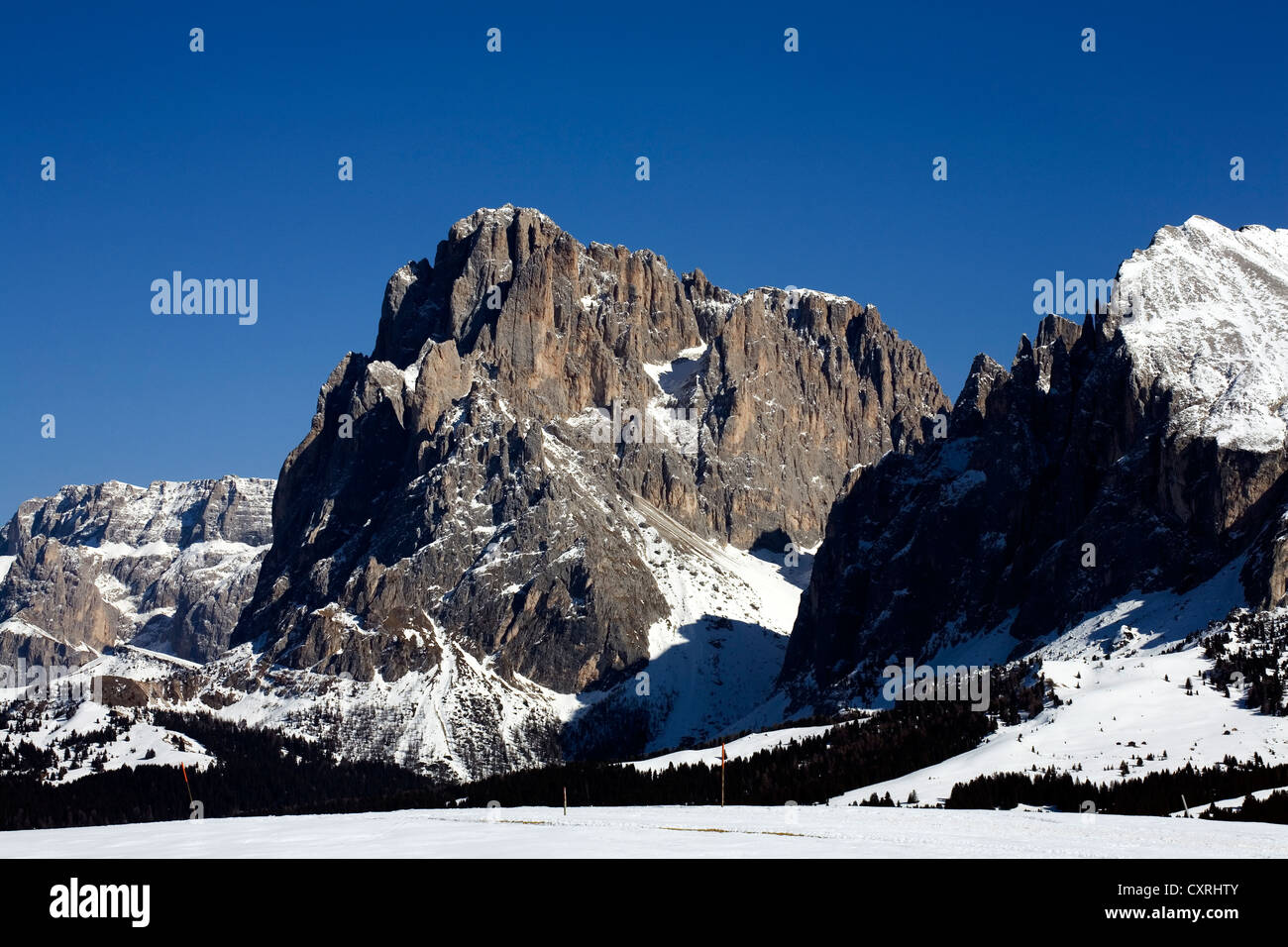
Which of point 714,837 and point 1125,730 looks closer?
point 714,837

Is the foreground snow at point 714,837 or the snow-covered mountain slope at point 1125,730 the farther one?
the snow-covered mountain slope at point 1125,730

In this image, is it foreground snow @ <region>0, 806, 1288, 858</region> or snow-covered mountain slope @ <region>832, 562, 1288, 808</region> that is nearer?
foreground snow @ <region>0, 806, 1288, 858</region>

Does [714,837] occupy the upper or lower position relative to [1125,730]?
upper
